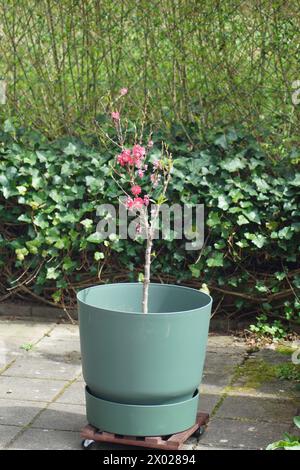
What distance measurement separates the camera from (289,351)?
6.25 m

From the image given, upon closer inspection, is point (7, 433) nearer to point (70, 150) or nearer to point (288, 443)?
point (288, 443)

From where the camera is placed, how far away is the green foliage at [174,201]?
6297mm

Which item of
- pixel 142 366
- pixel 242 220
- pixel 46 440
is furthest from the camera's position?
pixel 242 220

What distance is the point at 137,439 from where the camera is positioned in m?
4.60

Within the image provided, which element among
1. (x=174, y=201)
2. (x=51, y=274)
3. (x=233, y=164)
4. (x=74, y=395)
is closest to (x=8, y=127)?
(x=51, y=274)

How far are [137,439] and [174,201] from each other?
2.23 metres

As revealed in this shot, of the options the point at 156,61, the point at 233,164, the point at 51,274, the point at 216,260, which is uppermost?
the point at 156,61

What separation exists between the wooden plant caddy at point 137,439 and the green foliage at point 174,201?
1.88 m

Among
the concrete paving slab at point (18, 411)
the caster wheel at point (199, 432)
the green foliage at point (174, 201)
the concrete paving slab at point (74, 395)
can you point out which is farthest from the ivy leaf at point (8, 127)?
the caster wheel at point (199, 432)

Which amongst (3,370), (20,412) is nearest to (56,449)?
(20,412)

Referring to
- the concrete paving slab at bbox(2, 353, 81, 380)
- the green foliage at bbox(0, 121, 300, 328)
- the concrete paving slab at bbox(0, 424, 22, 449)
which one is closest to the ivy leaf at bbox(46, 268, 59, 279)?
the green foliage at bbox(0, 121, 300, 328)

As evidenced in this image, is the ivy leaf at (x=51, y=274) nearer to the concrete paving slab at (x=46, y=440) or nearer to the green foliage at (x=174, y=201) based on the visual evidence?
the green foliage at (x=174, y=201)

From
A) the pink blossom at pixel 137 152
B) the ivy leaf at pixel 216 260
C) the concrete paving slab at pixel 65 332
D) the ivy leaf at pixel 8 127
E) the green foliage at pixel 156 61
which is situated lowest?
the concrete paving slab at pixel 65 332
